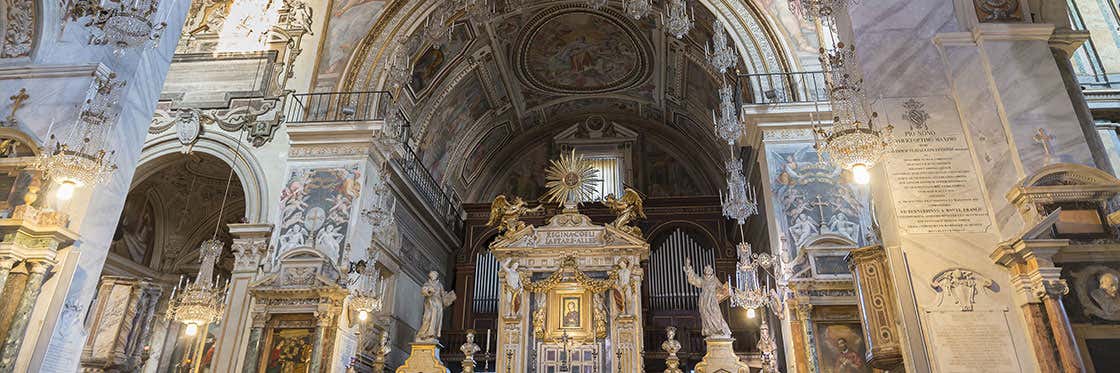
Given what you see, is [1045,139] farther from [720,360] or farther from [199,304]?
[199,304]

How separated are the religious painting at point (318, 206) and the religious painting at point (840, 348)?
8.09 metres

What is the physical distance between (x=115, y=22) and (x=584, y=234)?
9255mm

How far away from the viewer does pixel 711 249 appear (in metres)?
17.1

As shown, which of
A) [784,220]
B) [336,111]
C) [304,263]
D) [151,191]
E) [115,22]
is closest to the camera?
[115,22]

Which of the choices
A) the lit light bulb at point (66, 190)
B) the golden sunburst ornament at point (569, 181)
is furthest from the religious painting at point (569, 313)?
the lit light bulb at point (66, 190)

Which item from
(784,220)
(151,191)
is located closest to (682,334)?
(784,220)

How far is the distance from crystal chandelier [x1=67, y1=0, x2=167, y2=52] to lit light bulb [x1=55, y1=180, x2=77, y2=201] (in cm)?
196

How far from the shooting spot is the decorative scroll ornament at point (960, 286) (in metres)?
6.04

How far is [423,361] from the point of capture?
457 inches

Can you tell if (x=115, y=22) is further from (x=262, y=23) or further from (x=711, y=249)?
(x=711, y=249)

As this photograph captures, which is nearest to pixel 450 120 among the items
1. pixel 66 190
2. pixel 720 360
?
pixel 720 360

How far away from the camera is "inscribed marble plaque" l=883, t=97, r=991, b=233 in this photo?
6.41 metres

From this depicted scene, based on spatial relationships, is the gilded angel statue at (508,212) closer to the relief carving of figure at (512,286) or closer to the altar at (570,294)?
the altar at (570,294)

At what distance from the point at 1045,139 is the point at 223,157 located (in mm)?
13171
